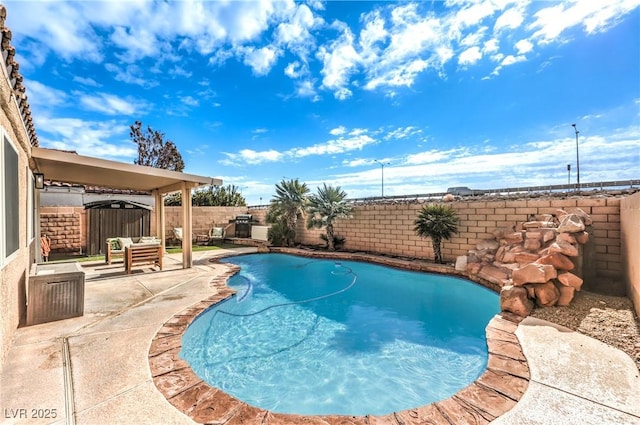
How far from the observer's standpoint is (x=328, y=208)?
11.6 m

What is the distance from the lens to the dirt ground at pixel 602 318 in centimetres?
329

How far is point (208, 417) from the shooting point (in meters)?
2.16

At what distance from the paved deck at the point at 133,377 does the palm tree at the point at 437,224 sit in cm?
464

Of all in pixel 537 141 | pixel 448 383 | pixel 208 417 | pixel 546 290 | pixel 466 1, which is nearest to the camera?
pixel 208 417

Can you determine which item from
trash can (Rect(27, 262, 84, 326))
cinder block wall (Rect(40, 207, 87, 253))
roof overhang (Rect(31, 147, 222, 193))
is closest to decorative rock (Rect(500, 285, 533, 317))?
trash can (Rect(27, 262, 84, 326))

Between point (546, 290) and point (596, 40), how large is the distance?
6.61m

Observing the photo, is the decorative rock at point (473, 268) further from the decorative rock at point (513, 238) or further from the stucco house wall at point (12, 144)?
the stucco house wall at point (12, 144)

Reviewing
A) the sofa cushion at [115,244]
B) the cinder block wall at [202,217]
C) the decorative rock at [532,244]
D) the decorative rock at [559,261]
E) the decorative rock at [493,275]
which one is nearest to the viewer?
the decorative rock at [559,261]

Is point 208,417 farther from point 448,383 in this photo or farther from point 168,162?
point 168,162

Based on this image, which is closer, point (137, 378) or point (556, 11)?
point (137, 378)

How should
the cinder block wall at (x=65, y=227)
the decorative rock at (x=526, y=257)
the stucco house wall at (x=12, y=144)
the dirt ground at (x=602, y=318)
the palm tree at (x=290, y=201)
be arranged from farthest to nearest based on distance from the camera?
the palm tree at (x=290, y=201) → the cinder block wall at (x=65, y=227) → the decorative rock at (x=526, y=257) → the dirt ground at (x=602, y=318) → the stucco house wall at (x=12, y=144)

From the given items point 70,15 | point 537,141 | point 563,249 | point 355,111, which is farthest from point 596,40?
point 70,15

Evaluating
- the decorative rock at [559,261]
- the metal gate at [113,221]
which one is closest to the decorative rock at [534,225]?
the decorative rock at [559,261]

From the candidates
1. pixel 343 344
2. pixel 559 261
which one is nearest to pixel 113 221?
pixel 343 344
